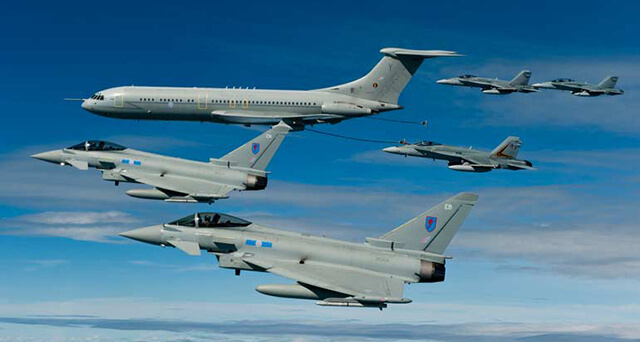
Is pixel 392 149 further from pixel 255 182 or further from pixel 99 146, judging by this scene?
pixel 99 146

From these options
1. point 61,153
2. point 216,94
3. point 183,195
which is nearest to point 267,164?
point 183,195

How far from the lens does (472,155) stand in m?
60.3

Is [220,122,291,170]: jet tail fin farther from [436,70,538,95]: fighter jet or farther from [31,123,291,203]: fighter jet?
[436,70,538,95]: fighter jet

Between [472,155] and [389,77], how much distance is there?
346 inches

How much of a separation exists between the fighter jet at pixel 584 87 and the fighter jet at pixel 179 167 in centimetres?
4524

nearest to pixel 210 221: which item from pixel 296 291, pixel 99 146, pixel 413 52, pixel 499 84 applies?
pixel 296 291

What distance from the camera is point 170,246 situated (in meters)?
40.0

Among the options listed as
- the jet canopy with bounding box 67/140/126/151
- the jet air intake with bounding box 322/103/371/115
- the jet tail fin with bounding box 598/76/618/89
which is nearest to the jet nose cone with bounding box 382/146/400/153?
the jet air intake with bounding box 322/103/371/115

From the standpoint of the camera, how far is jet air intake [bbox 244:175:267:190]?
48938mm

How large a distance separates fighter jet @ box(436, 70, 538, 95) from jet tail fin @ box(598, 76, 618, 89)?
30.6 feet

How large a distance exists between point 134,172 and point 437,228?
2078cm

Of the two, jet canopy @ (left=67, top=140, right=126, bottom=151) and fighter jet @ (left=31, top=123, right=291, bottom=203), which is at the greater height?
jet canopy @ (left=67, top=140, right=126, bottom=151)

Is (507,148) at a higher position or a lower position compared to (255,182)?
higher

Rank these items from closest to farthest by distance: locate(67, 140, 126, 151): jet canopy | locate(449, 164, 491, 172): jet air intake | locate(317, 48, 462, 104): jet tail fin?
locate(67, 140, 126, 151): jet canopy → locate(449, 164, 491, 172): jet air intake → locate(317, 48, 462, 104): jet tail fin
